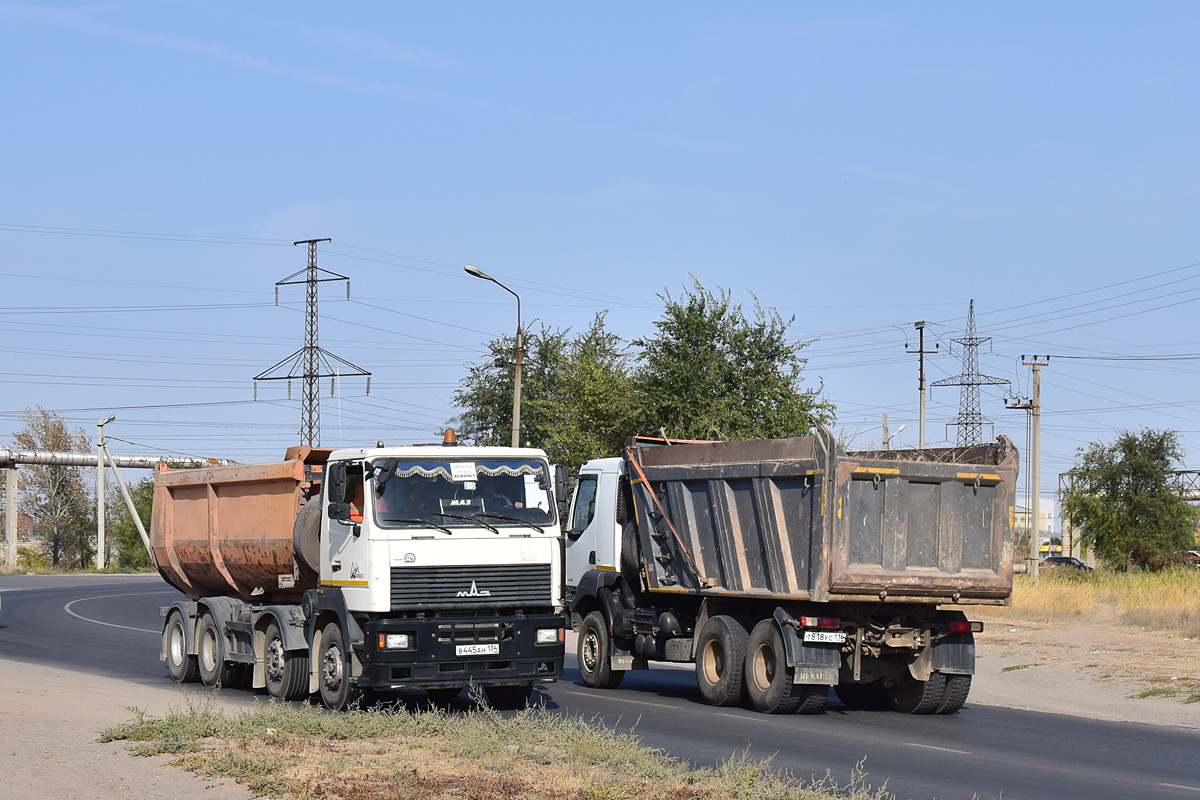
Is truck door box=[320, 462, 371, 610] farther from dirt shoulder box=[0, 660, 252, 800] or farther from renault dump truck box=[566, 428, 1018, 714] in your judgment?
renault dump truck box=[566, 428, 1018, 714]

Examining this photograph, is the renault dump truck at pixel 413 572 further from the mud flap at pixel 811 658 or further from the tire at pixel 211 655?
the mud flap at pixel 811 658

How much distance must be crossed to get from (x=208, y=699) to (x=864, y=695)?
309 inches

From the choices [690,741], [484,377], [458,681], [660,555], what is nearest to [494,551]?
[458,681]

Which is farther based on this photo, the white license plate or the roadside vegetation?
the white license plate

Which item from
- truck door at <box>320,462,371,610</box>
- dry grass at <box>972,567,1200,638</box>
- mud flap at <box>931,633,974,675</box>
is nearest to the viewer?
truck door at <box>320,462,371,610</box>

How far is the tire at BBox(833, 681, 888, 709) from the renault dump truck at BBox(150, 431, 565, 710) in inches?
171

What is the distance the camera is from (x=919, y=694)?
15344 millimetres

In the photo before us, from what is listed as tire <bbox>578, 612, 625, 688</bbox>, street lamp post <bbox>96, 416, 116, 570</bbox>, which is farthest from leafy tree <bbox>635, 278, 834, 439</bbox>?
street lamp post <bbox>96, 416, 116, 570</bbox>

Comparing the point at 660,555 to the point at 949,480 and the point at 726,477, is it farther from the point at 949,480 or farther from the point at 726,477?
the point at 949,480

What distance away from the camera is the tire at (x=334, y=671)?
13508 millimetres

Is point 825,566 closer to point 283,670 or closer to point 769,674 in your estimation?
point 769,674

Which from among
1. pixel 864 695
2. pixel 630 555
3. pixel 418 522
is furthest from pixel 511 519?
pixel 864 695

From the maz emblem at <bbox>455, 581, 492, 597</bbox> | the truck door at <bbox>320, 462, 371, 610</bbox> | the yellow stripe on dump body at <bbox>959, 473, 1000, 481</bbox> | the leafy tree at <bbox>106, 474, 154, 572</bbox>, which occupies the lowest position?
the leafy tree at <bbox>106, 474, 154, 572</bbox>

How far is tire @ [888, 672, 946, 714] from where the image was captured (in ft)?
49.8
